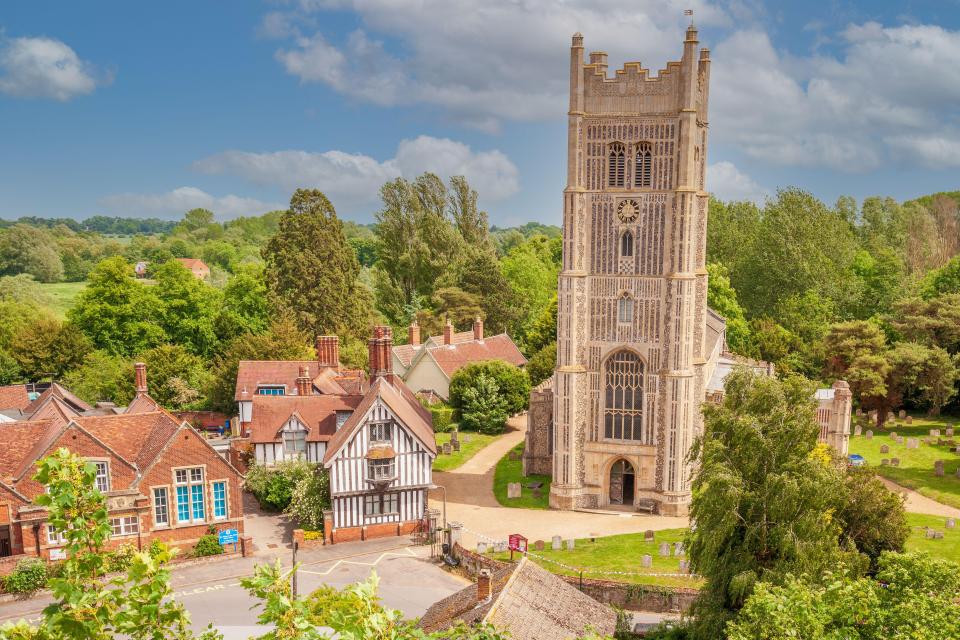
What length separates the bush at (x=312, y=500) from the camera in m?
29.4

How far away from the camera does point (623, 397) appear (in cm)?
3128

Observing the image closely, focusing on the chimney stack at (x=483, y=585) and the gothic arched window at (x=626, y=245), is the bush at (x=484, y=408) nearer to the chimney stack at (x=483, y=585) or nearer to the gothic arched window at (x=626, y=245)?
the gothic arched window at (x=626, y=245)

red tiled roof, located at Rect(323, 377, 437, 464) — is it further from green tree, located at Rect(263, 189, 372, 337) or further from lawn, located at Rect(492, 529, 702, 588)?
green tree, located at Rect(263, 189, 372, 337)

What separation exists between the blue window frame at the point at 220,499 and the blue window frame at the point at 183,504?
0.97 meters

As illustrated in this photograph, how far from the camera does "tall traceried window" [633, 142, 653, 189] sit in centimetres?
2994

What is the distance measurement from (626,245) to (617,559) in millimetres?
12496

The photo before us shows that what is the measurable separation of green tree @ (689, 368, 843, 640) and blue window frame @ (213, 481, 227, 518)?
1799 centimetres

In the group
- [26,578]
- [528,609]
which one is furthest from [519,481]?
[26,578]

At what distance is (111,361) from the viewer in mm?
47344

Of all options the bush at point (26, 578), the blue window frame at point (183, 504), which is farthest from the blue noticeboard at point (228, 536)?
the bush at point (26, 578)

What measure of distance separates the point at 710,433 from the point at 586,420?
1213 cm

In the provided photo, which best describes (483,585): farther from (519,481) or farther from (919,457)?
(919,457)

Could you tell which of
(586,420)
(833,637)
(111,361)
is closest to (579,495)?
(586,420)

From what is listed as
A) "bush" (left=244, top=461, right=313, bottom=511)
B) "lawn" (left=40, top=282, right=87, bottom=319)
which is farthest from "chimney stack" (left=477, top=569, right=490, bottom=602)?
"lawn" (left=40, top=282, right=87, bottom=319)
